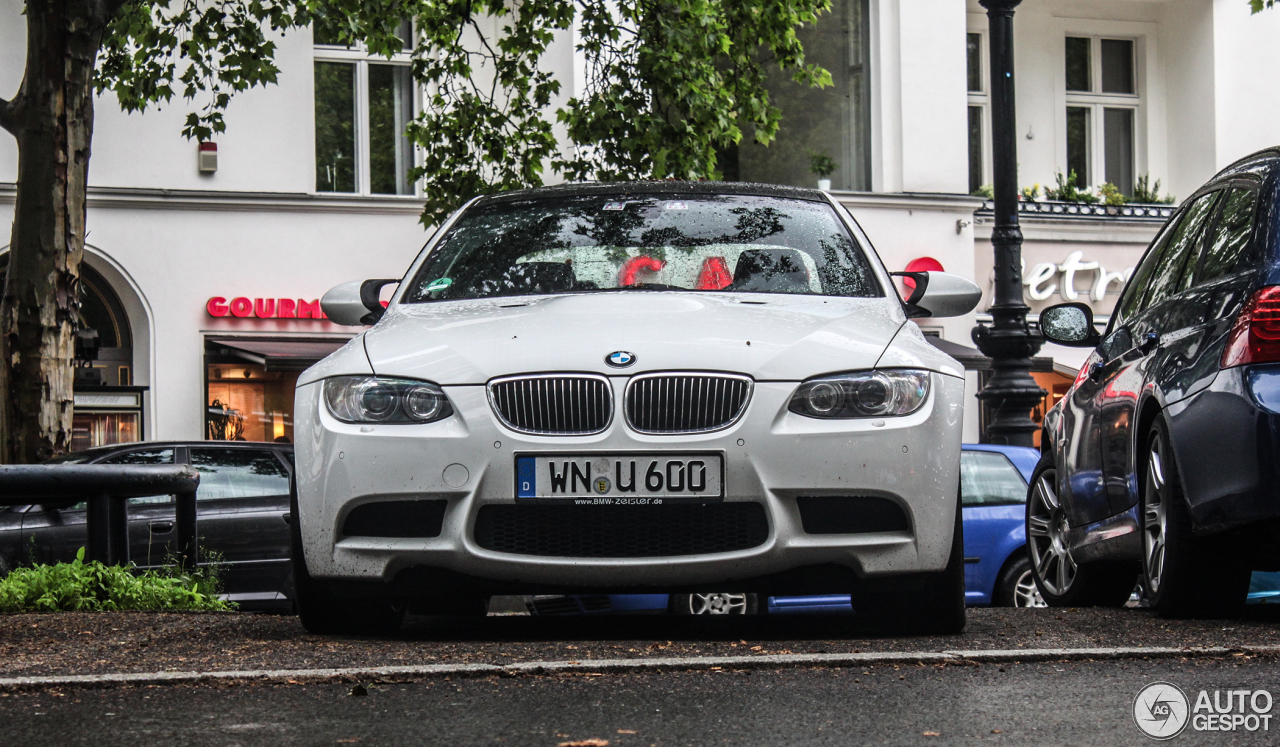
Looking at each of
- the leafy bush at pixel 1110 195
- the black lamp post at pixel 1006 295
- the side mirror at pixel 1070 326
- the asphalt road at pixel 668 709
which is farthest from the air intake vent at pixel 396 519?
the leafy bush at pixel 1110 195

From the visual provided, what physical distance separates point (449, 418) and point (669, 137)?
1038 centimetres

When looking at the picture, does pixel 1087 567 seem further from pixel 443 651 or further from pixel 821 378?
pixel 443 651

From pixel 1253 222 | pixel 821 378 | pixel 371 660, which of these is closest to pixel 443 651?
pixel 371 660

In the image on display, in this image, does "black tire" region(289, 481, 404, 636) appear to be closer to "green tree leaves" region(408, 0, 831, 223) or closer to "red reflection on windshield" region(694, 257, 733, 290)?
"red reflection on windshield" region(694, 257, 733, 290)

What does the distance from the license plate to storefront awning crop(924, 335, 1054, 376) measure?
14.0 m

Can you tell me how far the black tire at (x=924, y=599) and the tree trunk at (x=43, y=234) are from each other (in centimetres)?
681

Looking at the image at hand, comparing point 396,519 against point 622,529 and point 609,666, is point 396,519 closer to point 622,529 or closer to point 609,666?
point 622,529

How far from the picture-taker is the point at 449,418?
4.88m

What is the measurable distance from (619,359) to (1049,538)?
3143mm

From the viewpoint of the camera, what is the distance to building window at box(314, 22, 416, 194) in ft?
67.6

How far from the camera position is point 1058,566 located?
7.11 metres

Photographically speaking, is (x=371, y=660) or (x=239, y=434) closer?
(x=371, y=660)

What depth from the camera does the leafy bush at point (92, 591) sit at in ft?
24.0

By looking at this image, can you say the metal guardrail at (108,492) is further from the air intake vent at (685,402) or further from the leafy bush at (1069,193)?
the leafy bush at (1069,193)
